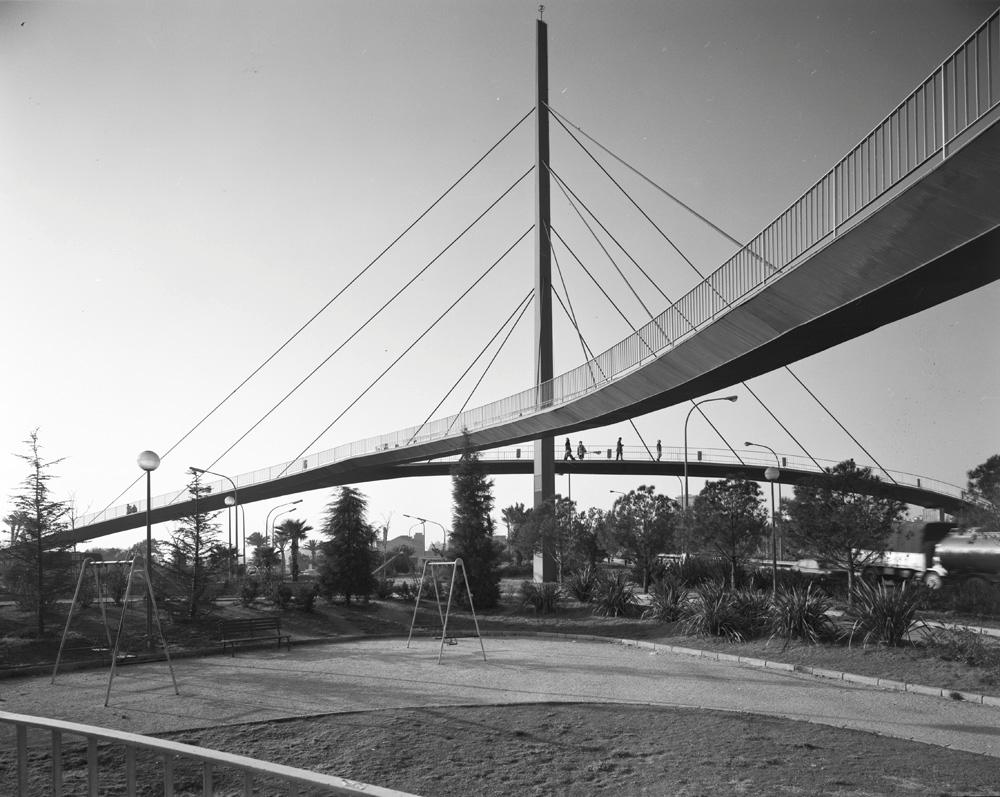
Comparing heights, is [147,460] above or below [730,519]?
above

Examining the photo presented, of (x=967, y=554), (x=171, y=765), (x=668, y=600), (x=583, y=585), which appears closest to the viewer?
(x=171, y=765)

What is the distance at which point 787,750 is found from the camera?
8117mm

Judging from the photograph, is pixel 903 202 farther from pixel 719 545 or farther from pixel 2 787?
pixel 719 545

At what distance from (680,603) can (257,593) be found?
14510 mm

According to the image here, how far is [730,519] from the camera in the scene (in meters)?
27.5

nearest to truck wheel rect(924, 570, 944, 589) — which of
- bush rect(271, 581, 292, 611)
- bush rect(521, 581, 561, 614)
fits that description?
bush rect(521, 581, 561, 614)

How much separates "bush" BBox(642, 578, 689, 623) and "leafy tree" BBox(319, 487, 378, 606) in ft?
35.4

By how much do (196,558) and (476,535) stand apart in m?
9.87

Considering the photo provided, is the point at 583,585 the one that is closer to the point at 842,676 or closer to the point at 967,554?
the point at 967,554

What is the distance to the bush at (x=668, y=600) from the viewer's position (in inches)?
776

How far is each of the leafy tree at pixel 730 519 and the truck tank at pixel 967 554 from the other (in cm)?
565

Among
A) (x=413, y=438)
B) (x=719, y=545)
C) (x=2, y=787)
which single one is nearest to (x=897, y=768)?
(x=2, y=787)

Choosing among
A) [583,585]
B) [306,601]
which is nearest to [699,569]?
[583,585]

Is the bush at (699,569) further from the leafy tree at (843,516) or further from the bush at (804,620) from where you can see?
the bush at (804,620)
